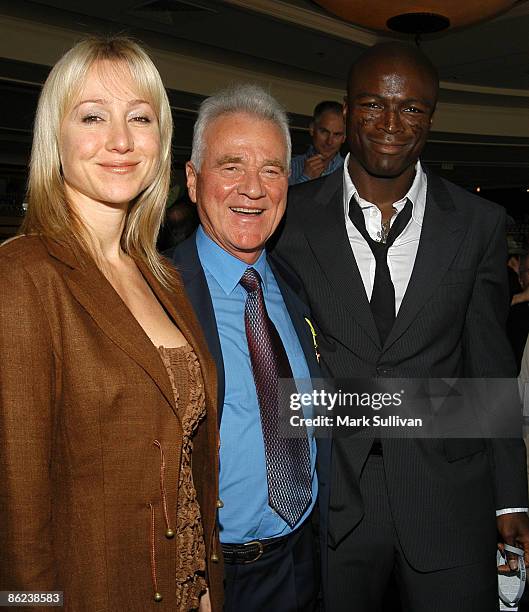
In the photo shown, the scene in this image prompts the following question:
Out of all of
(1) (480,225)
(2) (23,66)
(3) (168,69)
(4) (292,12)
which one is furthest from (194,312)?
(3) (168,69)

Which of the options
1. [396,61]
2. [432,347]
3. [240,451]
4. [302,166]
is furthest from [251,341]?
[302,166]

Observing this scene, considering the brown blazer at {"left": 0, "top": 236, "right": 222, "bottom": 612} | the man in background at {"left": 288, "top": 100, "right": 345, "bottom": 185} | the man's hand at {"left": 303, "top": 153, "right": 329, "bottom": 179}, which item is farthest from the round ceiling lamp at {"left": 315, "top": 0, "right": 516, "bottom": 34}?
the brown blazer at {"left": 0, "top": 236, "right": 222, "bottom": 612}

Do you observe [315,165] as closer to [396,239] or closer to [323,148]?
[323,148]

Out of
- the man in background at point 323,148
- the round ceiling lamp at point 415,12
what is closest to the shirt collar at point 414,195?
the man in background at point 323,148

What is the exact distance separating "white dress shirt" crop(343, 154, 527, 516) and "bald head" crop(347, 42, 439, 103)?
0.23 meters

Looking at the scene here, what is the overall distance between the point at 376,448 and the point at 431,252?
1.65 ft

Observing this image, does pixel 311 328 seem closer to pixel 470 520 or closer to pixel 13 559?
pixel 470 520

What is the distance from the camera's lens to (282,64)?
9.01 m

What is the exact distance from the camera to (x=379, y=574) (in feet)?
5.68

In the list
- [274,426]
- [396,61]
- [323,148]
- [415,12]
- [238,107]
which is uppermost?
[415,12]

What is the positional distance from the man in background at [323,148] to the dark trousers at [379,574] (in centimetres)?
271

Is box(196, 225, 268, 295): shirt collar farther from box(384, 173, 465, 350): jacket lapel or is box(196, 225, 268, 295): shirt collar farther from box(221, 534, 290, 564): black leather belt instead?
box(221, 534, 290, 564): black leather belt

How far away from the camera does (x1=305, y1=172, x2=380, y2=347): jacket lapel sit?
172 centimetres

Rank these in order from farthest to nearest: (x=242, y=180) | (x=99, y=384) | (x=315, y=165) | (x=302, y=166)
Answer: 1. (x=302, y=166)
2. (x=315, y=165)
3. (x=242, y=180)
4. (x=99, y=384)
